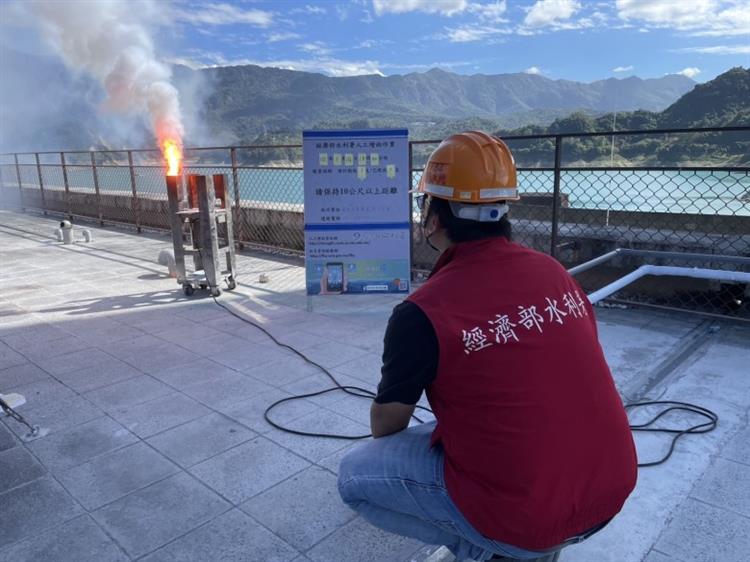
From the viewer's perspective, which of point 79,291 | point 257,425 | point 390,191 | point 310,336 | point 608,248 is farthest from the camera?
point 79,291

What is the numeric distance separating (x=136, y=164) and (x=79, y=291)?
17.6 ft

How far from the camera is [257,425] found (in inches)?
131

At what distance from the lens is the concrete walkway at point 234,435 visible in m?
2.33

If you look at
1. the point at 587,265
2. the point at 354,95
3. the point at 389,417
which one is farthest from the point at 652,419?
the point at 354,95

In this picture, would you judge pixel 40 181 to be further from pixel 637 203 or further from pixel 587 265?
pixel 587 265

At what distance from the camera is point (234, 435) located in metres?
3.22

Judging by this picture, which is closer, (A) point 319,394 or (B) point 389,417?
(B) point 389,417

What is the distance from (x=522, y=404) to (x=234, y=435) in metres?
2.23

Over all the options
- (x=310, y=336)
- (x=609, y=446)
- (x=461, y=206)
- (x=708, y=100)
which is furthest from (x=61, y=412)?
(x=708, y=100)

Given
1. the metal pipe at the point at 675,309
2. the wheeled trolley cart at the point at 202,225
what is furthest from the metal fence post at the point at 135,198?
the metal pipe at the point at 675,309

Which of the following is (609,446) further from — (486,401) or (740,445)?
(740,445)

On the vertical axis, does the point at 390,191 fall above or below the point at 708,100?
below

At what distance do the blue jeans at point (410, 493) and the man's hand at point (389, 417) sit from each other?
2.5 inches

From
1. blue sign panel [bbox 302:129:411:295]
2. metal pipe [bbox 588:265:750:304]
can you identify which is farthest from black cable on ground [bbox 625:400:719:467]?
blue sign panel [bbox 302:129:411:295]
